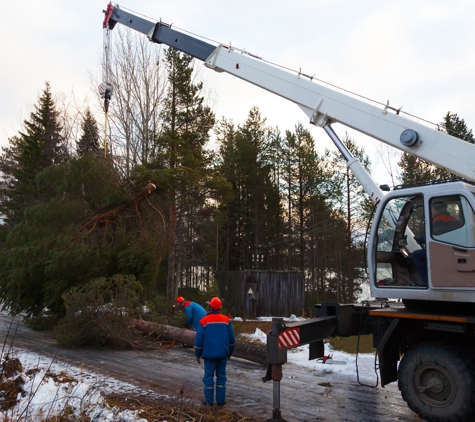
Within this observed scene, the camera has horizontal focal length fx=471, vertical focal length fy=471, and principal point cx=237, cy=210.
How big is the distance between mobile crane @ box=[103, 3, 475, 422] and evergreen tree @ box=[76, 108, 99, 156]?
23016mm

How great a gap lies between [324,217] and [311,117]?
2649 cm

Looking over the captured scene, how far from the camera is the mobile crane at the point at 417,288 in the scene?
219 inches

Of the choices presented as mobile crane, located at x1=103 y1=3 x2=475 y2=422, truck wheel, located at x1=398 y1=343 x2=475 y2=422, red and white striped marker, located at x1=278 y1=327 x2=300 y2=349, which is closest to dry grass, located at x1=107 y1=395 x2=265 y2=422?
mobile crane, located at x1=103 y1=3 x2=475 y2=422

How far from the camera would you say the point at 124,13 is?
44.7ft

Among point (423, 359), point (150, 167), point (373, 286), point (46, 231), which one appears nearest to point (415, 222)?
point (373, 286)

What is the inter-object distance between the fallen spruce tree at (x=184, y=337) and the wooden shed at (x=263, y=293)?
1133 cm

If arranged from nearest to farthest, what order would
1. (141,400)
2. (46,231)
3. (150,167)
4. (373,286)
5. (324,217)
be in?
(373,286)
(141,400)
(46,231)
(150,167)
(324,217)

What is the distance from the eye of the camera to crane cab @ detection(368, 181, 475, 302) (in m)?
5.56

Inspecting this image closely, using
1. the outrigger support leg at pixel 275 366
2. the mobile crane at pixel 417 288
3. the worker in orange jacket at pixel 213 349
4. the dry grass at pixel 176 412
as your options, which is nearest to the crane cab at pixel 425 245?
the mobile crane at pixel 417 288

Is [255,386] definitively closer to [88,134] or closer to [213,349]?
[213,349]

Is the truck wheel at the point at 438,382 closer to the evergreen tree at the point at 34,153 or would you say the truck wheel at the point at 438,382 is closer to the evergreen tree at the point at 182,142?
the evergreen tree at the point at 182,142

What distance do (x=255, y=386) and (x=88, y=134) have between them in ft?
83.8

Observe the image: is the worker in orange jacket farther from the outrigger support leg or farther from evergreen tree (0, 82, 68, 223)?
evergreen tree (0, 82, 68, 223)

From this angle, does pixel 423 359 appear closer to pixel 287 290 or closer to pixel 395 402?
pixel 395 402
